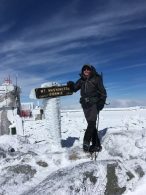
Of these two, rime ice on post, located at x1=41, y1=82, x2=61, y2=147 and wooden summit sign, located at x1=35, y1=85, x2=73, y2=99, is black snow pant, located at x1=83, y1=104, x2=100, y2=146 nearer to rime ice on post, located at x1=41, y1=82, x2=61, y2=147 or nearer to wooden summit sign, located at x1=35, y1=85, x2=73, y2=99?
wooden summit sign, located at x1=35, y1=85, x2=73, y2=99

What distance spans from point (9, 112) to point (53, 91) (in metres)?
4.09

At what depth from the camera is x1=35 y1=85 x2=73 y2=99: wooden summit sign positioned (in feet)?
31.9

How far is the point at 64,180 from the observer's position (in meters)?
6.14

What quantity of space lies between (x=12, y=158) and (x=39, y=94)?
7.02 ft

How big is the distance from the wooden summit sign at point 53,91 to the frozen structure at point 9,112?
3.83m

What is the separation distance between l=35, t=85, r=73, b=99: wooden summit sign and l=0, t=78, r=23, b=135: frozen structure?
383cm

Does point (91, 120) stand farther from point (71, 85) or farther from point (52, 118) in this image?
point (52, 118)

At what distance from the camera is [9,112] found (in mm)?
13391

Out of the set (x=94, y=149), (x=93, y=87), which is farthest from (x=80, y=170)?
(x=93, y=87)

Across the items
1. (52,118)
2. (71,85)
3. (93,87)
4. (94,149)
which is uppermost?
(71,85)

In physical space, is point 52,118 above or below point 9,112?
below

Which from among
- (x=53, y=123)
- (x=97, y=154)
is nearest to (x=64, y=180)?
(x=97, y=154)

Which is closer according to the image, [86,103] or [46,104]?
[86,103]

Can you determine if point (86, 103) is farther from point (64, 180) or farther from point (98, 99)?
point (64, 180)
